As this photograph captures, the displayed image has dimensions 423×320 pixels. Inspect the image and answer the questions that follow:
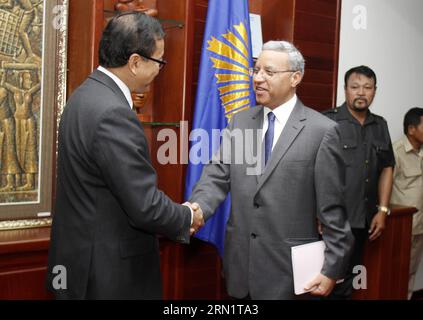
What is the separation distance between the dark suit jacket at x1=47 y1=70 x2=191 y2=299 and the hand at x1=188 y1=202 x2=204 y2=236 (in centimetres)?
28

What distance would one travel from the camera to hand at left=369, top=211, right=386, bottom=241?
12.2ft

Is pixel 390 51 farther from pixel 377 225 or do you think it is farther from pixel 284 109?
pixel 284 109

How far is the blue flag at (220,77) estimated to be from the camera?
9.63ft

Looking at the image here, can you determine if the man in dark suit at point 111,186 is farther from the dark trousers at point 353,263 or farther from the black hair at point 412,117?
the black hair at point 412,117

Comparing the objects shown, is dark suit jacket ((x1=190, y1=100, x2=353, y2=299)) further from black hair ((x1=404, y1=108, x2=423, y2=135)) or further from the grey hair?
black hair ((x1=404, y1=108, x2=423, y2=135))

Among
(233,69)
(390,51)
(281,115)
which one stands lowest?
(281,115)

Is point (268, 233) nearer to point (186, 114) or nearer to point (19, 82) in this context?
point (186, 114)

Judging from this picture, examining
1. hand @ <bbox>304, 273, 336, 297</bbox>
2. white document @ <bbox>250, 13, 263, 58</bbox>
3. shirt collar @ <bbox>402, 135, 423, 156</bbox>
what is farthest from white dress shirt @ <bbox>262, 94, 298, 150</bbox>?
shirt collar @ <bbox>402, 135, 423, 156</bbox>

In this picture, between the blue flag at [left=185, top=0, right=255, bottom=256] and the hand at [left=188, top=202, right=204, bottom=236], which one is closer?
the hand at [left=188, top=202, right=204, bottom=236]

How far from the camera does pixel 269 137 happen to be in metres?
2.35

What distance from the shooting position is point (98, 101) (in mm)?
1837

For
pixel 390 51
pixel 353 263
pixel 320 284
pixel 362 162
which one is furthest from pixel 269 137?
pixel 390 51

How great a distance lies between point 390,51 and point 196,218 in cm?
350
